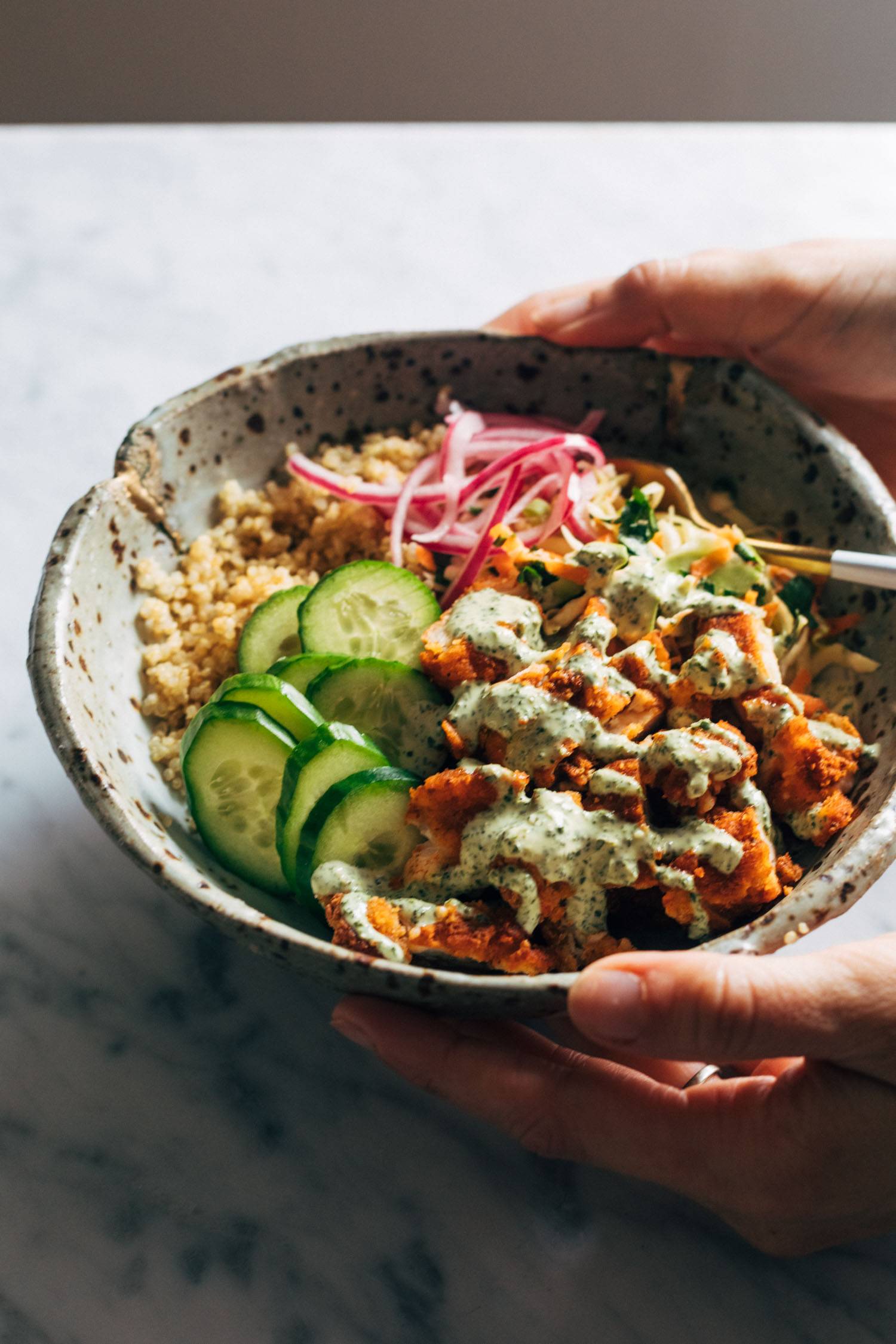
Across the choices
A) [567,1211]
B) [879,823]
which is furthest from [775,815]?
[567,1211]

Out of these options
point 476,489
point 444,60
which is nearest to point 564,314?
point 476,489

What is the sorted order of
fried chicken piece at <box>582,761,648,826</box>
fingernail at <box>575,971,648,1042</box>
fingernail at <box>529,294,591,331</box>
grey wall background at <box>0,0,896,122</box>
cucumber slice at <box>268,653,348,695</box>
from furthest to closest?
grey wall background at <box>0,0,896,122</box> < fingernail at <box>529,294,591,331</box> < cucumber slice at <box>268,653,348,695</box> < fried chicken piece at <box>582,761,648,826</box> < fingernail at <box>575,971,648,1042</box>

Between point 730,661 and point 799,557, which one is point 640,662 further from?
point 799,557

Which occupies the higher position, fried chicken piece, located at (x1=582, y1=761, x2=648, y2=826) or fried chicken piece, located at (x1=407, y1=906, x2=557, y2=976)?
fried chicken piece, located at (x1=582, y1=761, x2=648, y2=826)

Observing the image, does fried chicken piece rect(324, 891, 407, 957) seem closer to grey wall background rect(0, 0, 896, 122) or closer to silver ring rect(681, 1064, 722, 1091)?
silver ring rect(681, 1064, 722, 1091)

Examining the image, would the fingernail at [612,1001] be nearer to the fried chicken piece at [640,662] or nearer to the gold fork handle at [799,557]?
the fried chicken piece at [640,662]

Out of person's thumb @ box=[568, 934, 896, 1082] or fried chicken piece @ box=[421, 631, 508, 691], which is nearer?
person's thumb @ box=[568, 934, 896, 1082]

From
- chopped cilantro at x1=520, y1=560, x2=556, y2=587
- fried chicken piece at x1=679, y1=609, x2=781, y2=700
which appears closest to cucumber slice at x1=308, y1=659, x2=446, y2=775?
chopped cilantro at x1=520, y1=560, x2=556, y2=587
